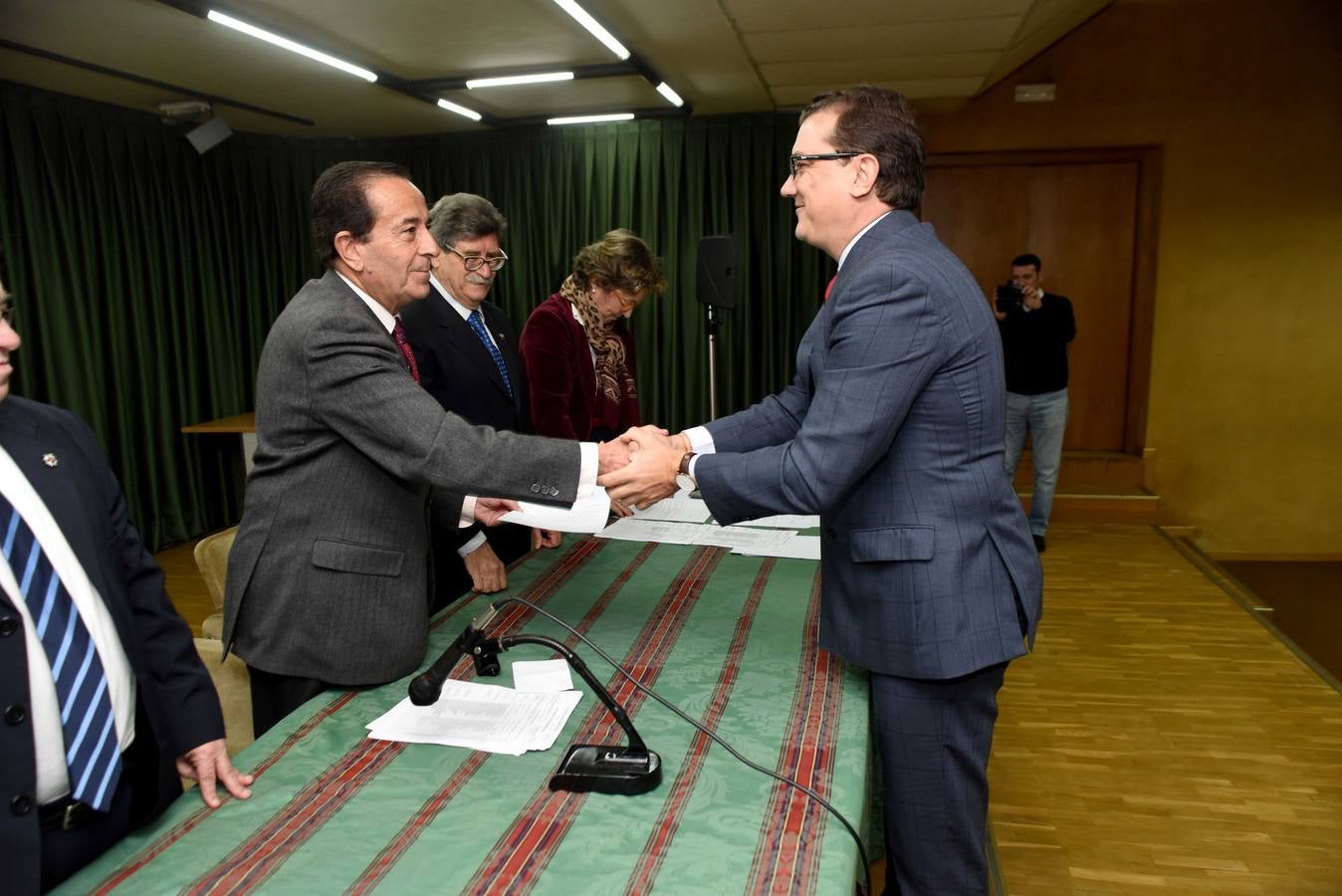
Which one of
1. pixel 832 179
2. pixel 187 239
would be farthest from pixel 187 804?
pixel 187 239

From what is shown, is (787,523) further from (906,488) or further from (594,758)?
(594,758)

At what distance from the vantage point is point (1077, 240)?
6480 mm

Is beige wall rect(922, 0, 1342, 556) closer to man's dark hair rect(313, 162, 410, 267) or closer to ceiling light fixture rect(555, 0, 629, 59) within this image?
ceiling light fixture rect(555, 0, 629, 59)

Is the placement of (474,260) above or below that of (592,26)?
below

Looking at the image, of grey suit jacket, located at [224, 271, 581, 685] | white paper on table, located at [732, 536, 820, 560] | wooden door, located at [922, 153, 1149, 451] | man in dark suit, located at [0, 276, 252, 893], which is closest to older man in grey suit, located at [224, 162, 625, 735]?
grey suit jacket, located at [224, 271, 581, 685]

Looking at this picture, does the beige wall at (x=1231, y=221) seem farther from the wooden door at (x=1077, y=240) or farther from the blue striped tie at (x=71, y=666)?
the blue striped tie at (x=71, y=666)

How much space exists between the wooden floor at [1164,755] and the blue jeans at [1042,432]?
0.82 metres

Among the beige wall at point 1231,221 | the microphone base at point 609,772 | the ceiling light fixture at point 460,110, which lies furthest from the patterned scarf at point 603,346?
the beige wall at point 1231,221

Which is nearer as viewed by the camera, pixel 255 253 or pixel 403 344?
pixel 403 344

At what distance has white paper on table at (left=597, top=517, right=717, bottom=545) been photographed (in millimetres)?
2529

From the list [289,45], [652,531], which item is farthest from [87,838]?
[289,45]

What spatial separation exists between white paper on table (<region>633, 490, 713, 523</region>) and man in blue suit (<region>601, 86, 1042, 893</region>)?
41.4 inches

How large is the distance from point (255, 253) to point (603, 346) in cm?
461

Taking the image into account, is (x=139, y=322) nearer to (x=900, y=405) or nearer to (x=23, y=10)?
(x=23, y=10)
